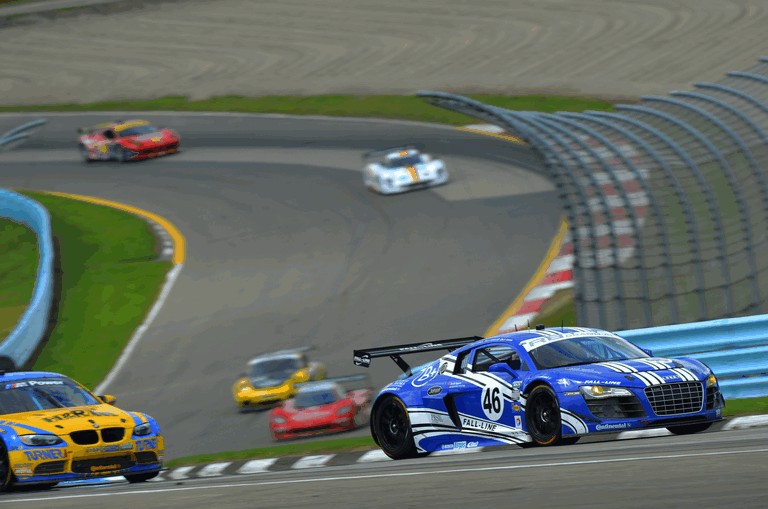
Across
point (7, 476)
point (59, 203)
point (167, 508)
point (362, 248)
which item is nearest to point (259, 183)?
point (59, 203)

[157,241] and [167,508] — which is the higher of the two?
[157,241]

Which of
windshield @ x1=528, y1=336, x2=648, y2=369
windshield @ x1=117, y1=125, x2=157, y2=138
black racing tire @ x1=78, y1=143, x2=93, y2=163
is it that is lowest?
windshield @ x1=528, y1=336, x2=648, y2=369

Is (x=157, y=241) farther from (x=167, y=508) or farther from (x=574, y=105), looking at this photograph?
(x=167, y=508)

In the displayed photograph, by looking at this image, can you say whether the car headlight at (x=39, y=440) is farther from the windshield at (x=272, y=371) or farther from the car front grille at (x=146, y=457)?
the windshield at (x=272, y=371)

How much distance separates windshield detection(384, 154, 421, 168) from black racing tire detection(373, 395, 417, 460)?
22402 millimetres

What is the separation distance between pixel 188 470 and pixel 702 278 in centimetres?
633

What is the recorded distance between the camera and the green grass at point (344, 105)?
133 ft

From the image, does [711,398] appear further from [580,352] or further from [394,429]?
[394,429]

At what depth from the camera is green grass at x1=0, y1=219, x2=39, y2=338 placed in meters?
27.6

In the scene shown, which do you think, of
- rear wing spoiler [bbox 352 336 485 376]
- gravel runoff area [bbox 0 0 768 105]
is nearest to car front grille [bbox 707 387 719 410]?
rear wing spoiler [bbox 352 336 485 376]

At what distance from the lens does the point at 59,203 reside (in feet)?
126

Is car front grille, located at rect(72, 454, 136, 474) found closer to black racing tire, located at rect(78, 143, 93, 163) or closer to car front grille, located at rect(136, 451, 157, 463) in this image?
car front grille, located at rect(136, 451, 157, 463)

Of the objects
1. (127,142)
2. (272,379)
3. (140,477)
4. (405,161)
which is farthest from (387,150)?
(140,477)

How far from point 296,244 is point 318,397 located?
13.4 metres
